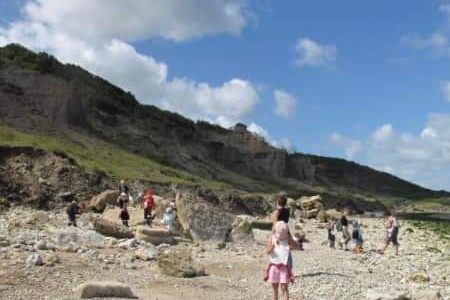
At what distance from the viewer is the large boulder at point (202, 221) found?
32781 mm

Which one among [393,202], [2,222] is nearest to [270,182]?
[393,202]

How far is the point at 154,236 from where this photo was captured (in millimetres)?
29281

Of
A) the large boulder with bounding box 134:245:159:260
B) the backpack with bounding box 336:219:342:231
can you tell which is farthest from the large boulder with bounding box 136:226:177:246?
the backpack with bounding box 336:219:342:231

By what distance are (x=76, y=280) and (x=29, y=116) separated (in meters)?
66.3

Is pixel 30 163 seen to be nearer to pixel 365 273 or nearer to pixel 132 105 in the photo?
pixel 365 273

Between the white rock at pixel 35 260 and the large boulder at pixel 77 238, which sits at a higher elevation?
the large boulder at pixel 77 238

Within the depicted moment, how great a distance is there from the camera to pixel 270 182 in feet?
437

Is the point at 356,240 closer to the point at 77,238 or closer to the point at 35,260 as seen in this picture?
the point at 77,238

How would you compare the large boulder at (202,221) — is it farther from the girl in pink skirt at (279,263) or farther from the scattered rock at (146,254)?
the girl in pink skirt at (279,263)

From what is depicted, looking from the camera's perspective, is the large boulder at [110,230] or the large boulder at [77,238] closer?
the large boulder at [77,238]

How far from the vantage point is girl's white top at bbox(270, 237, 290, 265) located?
49.8 feet

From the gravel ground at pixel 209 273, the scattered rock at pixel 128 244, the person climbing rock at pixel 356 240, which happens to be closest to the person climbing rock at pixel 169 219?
the gravel ground at pixel 209 273

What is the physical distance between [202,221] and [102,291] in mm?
16928

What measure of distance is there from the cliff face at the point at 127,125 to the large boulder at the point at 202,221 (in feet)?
158
